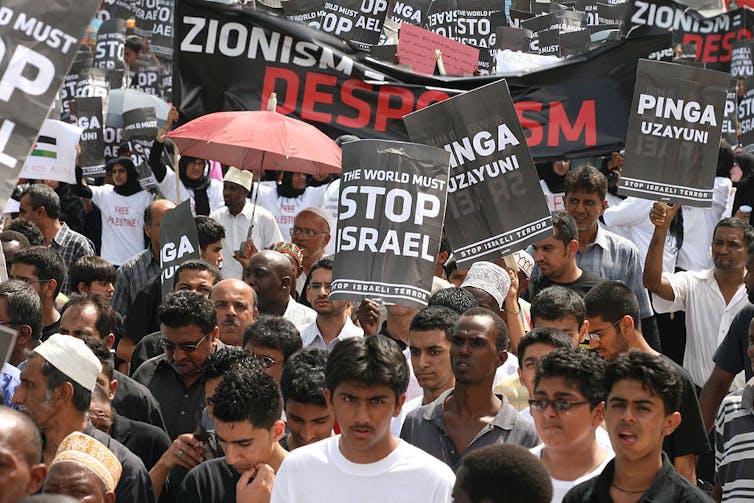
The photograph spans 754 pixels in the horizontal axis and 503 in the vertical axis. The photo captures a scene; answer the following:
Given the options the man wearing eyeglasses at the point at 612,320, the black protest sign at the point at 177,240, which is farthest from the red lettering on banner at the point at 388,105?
the man wearing eyeglasses at the point at 612,320

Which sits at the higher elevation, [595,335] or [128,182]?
[128,182]

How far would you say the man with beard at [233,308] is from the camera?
7.70 metres

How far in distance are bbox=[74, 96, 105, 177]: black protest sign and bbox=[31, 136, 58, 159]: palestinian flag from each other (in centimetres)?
163

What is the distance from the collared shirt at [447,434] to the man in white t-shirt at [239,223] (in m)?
4.86

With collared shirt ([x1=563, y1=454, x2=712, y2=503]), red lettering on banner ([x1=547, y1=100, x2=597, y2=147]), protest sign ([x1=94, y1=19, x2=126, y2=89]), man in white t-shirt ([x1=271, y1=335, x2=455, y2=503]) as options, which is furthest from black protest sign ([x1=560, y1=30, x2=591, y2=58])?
collared shirt ([x1=563, y1=454, x2=712, y2=503])

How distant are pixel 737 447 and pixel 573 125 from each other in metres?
4.63

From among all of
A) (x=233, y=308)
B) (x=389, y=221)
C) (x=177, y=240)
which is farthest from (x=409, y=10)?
(x=389, y=221)

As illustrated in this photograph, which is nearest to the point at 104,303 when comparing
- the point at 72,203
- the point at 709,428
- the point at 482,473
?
the point at 709,428

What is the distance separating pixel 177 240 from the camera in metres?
8.89

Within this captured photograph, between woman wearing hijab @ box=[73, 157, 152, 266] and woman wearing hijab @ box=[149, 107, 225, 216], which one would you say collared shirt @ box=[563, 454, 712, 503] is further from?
woman wearing hijab @ box=[73, 157, 152, 266]

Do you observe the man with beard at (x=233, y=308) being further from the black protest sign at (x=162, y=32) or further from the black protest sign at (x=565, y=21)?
the black protest sign at (x=162, y=32)

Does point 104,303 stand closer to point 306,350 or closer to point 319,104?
point 306,350

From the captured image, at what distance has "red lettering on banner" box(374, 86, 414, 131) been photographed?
33.5 ft

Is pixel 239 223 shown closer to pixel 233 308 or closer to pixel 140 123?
pixel 233 308
